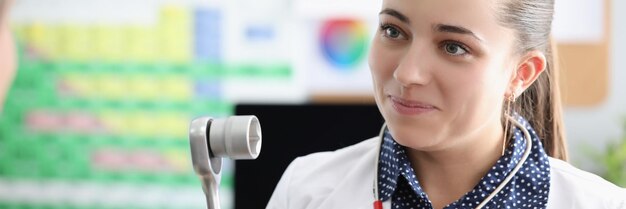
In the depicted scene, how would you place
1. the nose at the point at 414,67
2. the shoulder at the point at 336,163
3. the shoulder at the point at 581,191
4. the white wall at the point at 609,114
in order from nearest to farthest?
the nose at the point at 414,67 → the shoulder at the point at 581,191 → the shoulder at the point at 336,163 → the white wall at the point at 609,114

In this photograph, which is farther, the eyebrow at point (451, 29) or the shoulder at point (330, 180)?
the shoulder at point (330, 180)

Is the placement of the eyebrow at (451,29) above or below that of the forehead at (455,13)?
below

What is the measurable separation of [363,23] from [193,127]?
181 centimetres

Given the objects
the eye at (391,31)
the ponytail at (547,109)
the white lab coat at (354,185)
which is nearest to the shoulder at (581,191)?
the white lab coat at (354,185)

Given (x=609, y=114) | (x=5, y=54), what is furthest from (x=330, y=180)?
(x=609, y=114)

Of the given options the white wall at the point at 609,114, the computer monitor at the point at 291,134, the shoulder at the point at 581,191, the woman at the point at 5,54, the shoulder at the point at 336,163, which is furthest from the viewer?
the white wall at the point at 609,114

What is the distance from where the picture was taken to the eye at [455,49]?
3.89 feet

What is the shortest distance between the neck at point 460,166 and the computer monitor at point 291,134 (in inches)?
39.1

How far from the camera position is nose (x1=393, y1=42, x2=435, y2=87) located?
1160 mm

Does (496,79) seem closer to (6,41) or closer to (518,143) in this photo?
(518,143)

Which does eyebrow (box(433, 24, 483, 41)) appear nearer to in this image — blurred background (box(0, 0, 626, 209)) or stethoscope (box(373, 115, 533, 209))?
stethoscope (box(373, 115, 533, 209))

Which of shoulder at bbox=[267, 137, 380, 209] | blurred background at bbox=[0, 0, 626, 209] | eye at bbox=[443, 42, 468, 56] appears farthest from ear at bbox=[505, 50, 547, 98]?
blurred background at bbox=[0, 0, 626, 209]

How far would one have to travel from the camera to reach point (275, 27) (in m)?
2.75

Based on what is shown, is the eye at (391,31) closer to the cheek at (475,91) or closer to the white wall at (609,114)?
the cheek at (475,91)
